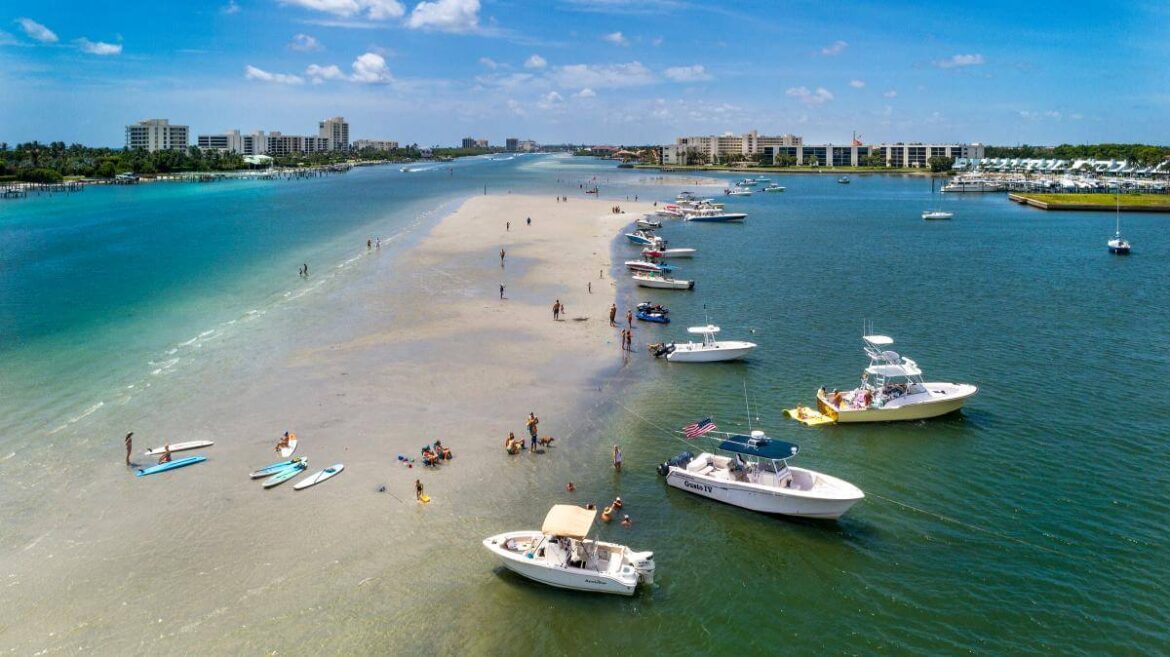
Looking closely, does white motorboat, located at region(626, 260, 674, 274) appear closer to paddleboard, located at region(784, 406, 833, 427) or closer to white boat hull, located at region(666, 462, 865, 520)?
paddleboard, located at region(784, 406, 833, 427)

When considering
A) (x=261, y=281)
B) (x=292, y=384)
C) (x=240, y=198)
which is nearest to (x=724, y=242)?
(x=261, y=281)

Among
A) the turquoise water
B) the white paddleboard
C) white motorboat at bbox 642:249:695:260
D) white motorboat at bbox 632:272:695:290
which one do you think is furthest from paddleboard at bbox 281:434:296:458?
white motorboat at bbox 642:249:695:260

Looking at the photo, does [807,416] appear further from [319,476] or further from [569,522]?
[319,476]

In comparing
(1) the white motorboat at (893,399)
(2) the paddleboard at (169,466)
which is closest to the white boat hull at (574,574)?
(2) the paddleboard at (169,466)

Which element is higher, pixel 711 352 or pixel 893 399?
pixel 711 352

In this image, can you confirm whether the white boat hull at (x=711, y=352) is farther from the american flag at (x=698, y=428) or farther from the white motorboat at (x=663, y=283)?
the white motorboat at (x=663, y=283)

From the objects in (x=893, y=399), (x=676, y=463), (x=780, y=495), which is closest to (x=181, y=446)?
(x=676, y=463)

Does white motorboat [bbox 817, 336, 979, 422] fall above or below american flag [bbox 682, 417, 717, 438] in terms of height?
above

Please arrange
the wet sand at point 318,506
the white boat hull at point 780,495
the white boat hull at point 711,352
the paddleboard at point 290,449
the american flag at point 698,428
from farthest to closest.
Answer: the white boat hull at point 711,352, the american flag at point 698,428, the paddleboard at point 290,449, the white boat hull at point 780,495, the wet sand at point 318,506
